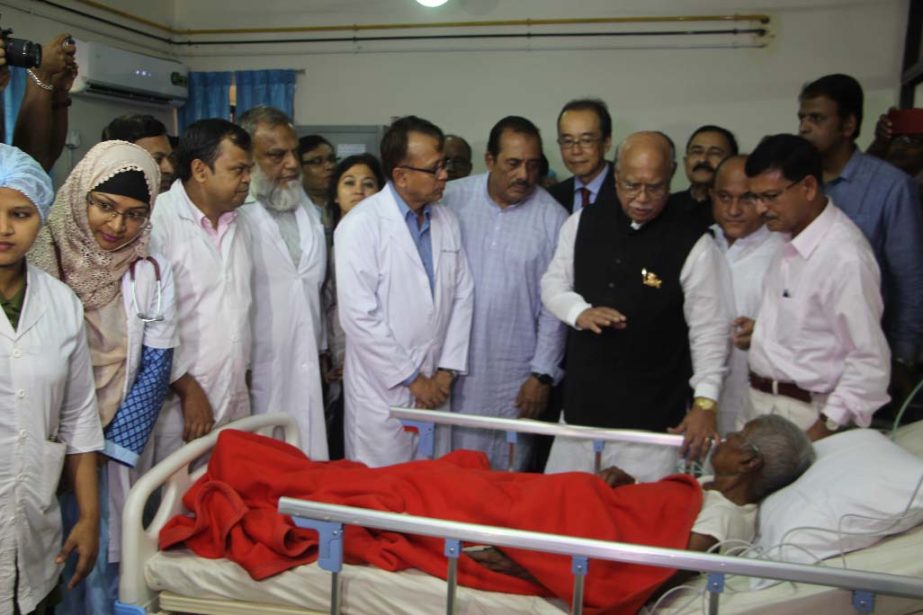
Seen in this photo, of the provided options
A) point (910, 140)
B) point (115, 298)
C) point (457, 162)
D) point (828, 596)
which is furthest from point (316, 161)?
point (828, 596)

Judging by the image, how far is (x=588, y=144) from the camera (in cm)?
329

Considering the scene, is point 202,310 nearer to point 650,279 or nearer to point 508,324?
point 508,324

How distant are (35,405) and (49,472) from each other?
19 centimetres

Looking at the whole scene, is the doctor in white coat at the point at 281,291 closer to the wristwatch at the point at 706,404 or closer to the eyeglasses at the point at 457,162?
the wristwatch at the point at 706,404

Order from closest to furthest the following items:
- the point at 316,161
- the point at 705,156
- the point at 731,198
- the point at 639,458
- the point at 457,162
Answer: the point at 639,458, the point at 731,198, the point at 705,156, the point at 316,161, the point at 457,162

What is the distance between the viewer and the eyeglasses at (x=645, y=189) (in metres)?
2.66

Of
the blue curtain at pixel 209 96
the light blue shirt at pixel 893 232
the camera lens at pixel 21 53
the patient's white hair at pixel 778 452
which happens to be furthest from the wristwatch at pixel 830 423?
the blue curtain at pixel 209 96

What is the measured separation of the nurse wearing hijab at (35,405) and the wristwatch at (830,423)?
7.19ft

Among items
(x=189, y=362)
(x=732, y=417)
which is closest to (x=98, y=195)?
(x=189, y=362)

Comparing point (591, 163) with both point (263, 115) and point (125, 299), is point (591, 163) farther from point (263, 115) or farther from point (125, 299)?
point (125, 299)

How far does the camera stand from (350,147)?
258 inches

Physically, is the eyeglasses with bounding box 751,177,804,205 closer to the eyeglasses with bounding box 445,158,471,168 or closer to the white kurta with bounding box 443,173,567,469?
the white kurta with bounding box 443,173,567,469

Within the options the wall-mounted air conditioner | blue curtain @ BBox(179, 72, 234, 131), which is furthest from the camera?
blue curtain @ BBox(179, 72, 234, 131)

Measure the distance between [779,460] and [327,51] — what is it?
573 centimetres
